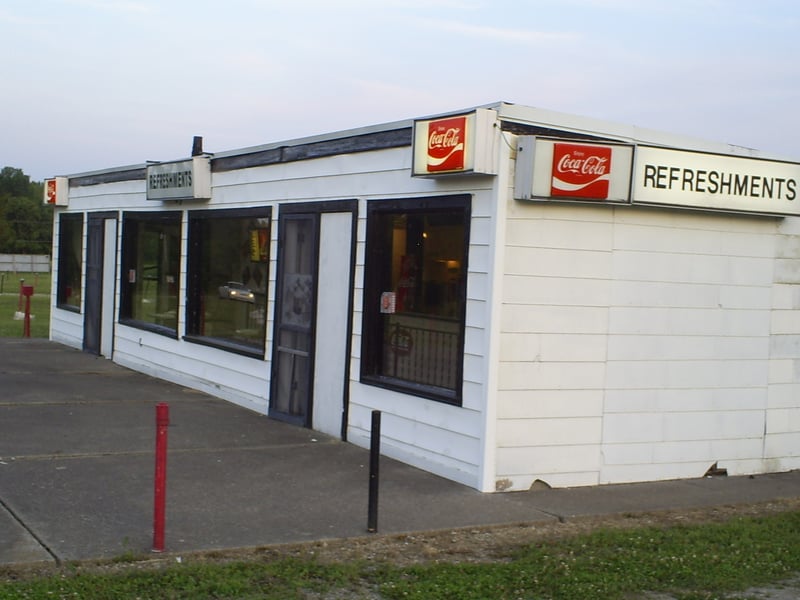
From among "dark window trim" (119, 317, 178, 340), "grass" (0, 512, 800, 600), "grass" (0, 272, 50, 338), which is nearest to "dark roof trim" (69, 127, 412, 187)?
"dark window trim" (119, 317, 178, 340)

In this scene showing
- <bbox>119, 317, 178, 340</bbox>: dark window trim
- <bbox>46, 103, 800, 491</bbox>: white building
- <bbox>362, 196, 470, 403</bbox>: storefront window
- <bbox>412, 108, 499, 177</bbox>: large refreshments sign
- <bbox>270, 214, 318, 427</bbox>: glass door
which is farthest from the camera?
<bbox>119, 317, 178, 340</bbox>: dark window trim

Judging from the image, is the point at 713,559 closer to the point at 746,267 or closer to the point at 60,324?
the point at 746,267

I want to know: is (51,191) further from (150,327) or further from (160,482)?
(160,482)

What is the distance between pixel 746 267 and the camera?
9.89 meters

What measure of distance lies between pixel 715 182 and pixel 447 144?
103 inches

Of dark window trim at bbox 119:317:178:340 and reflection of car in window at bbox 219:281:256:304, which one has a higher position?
reflection of car in window at bbox 219:281:256:304

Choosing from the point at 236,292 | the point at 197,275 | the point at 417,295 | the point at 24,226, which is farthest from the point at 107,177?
the point at 24,226

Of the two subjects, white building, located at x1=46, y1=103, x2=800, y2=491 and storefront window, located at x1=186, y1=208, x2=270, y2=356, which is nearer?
white building, located at x1=46, y1=103, x2=800, y2=491

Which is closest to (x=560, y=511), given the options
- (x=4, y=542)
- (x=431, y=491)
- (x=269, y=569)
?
(x=431, y=491)

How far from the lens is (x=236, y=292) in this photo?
13.4 metres

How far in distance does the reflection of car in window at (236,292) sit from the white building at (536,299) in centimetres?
92

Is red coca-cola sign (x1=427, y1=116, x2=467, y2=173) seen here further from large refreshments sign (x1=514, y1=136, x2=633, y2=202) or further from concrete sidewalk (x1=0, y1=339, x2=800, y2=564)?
concrete sidewalk (x1=0, y1=339, x2=800, y2=564)

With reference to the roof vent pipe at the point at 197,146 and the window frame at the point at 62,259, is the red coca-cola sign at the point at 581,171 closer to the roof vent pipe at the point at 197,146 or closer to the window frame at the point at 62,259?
the roof vent pipe at the point at 197,146

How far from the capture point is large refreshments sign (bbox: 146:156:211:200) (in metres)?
13.8
